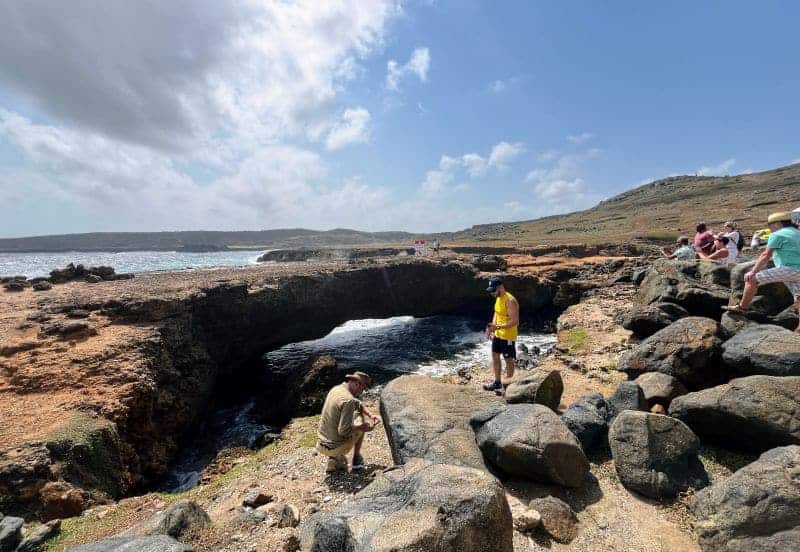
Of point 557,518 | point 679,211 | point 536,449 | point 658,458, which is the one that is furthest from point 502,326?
point 679,211

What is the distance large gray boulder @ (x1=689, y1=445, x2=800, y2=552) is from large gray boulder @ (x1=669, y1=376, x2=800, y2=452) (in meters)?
1.14

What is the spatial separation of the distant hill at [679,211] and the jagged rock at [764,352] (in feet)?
177

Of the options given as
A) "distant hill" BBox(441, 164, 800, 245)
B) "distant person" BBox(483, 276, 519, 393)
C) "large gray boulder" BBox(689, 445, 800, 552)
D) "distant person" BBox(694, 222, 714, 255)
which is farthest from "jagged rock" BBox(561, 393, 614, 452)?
"distant hill" BBox(441, 164, 800, 245)

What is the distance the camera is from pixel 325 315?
2553 cm

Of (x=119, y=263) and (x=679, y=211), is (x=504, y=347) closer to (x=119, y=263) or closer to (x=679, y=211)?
(x=119, y=263)

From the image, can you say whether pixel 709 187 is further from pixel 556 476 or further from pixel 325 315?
pixel 556 476

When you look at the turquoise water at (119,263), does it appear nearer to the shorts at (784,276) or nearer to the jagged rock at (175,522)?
the jagged rock at (175,522)

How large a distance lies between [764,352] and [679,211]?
104125 millimetres

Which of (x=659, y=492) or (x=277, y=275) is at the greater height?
(x=277, y=275)

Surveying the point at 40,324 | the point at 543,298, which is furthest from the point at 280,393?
the point at 543,298

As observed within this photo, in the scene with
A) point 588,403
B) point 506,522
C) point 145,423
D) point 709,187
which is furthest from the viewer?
point 709,187

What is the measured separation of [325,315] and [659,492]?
21615 mm

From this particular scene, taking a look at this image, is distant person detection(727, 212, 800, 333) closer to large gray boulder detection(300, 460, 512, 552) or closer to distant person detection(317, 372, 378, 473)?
large gray boulder detection(300, 460, 512, 552)

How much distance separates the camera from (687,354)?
8664 millimetres
